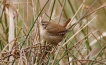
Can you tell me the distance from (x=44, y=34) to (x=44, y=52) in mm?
594

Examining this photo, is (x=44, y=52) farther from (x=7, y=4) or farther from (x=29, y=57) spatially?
(x=7, y=4)

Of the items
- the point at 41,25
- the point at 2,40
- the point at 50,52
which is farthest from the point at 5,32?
the point at 50,52

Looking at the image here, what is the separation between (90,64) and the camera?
3.42 metres

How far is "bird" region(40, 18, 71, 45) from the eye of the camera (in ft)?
13.9

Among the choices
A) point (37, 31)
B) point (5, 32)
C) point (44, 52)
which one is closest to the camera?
point (44, 52)

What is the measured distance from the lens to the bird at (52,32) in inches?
166

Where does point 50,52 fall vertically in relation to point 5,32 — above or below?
below

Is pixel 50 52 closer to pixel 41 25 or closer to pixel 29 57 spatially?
pixel 29 57

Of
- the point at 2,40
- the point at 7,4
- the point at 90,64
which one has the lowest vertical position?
the point at 90,64

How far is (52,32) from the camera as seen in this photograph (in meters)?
4.41

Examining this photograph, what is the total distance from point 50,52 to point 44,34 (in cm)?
52

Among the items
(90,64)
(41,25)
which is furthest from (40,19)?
(90,64)

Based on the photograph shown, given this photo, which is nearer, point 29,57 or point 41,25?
point 29,57

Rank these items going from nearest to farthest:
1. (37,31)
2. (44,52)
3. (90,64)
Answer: (90,64)
(44,52)
(37,31)
